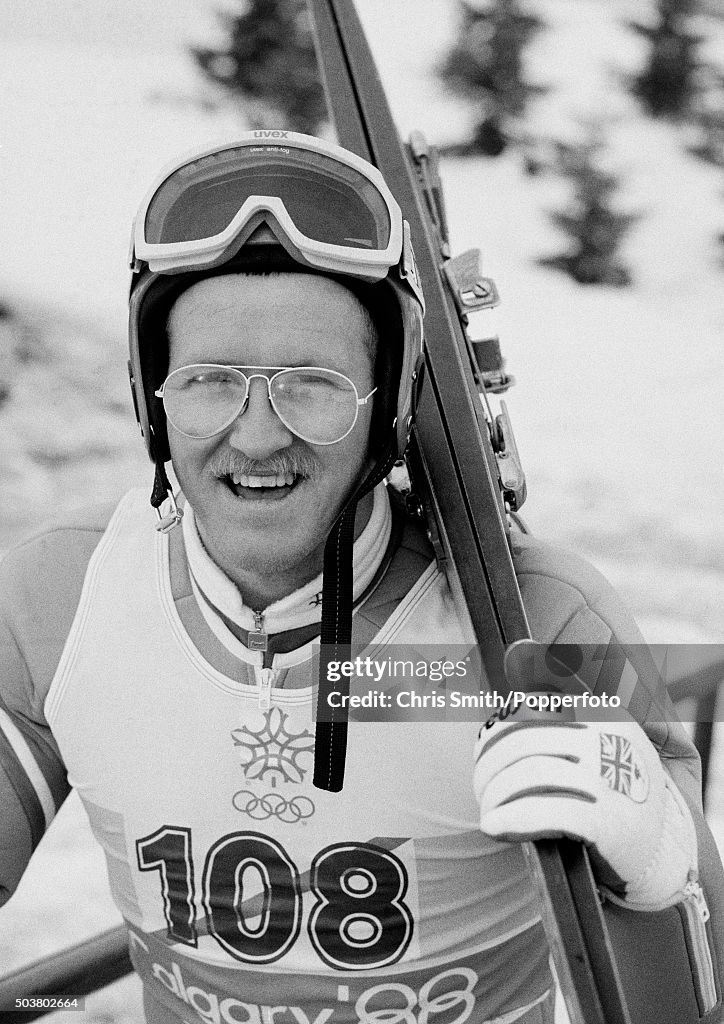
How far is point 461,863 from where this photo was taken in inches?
31.1

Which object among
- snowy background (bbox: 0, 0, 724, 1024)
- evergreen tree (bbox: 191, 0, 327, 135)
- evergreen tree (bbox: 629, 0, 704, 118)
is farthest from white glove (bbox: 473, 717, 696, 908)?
evergreen tree (bbox: 629, 0, 704, 118)

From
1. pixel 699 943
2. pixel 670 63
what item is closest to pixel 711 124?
pixel 670 63

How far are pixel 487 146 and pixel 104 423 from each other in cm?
131

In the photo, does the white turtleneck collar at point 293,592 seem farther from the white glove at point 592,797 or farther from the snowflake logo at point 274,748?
the white glove at point 592,797

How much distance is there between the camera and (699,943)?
26.7 inches

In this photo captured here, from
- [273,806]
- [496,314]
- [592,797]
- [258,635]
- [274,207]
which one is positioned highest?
[274,207]

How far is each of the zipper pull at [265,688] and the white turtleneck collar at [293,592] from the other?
0.03 metres

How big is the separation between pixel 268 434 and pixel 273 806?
1.01 feet

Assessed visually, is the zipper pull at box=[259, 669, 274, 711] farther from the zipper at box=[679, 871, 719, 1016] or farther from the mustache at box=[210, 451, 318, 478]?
the zipper at box=[679, 871, 719, 1016]

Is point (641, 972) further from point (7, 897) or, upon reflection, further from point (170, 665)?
point (7, 897)

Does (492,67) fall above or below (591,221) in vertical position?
above

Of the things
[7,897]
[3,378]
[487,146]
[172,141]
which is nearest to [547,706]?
[7,897]

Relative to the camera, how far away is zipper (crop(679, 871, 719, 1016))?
66 cm

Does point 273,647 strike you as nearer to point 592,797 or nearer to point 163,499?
point 163,499
